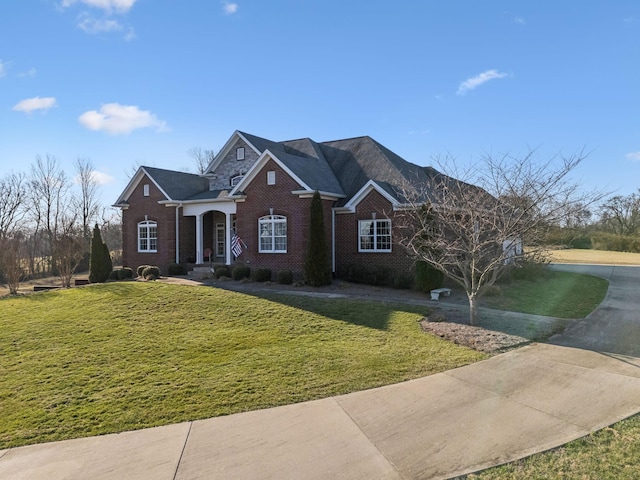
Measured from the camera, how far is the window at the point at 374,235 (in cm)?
1933

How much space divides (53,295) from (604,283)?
2454 centimetres

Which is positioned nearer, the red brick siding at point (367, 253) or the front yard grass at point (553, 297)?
the front yard grass at point (553, 297)

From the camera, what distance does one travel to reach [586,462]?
4.35 m

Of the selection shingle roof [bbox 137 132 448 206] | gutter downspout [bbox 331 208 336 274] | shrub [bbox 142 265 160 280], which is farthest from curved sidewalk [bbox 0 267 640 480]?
shrub [bbox 142 265 160 280]

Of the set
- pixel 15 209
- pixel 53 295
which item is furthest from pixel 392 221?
pixel 15 209

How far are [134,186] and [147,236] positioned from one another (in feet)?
10.0

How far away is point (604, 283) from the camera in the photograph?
2139cm

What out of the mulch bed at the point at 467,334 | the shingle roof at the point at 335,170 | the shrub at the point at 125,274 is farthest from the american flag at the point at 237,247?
the mulch bed at the point at 467,334

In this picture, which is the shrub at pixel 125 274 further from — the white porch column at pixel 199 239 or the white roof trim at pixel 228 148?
the white roof trim at pixel 228 148

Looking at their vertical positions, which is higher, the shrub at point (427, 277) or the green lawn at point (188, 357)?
the shrub at point (427, 277)

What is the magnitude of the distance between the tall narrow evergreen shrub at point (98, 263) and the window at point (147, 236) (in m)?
2.15

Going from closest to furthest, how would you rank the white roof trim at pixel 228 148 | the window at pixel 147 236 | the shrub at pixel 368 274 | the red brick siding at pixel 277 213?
the shrub at pixel 368 274 < the red brick siding at pixel 277 213 < the white roof trim at pixel 228 148 < the window at pixel 147 236

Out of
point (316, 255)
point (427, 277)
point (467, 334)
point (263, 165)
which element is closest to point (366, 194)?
point (316, 255)

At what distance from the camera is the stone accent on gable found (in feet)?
79.8
